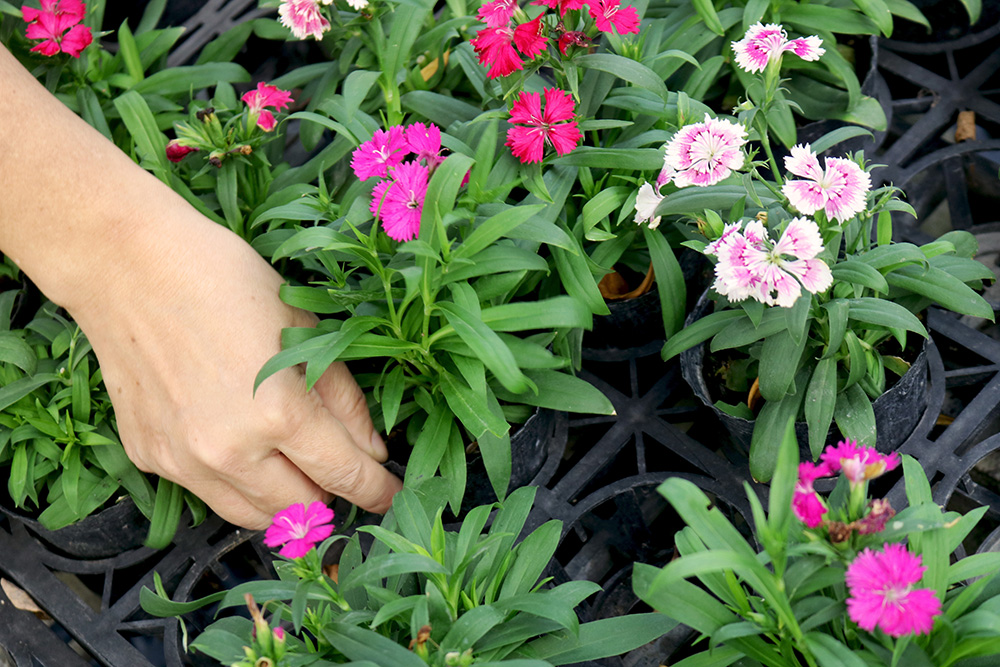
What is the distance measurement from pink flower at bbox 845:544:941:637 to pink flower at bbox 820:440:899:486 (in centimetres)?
9

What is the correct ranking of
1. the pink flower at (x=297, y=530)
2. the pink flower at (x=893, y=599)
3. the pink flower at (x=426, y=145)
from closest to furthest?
the pink flower at (x=893, y=599) → the pink flower at (x=297, y=530) → the pink flower at (x=426, y=145)

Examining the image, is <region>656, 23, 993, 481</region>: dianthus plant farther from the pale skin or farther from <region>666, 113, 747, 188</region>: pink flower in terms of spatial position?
the pale skin

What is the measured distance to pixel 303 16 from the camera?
145cm

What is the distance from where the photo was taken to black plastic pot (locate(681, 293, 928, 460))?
131cm

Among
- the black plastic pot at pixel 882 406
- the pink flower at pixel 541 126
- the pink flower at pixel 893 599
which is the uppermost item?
the pink flower at pixel 541 126

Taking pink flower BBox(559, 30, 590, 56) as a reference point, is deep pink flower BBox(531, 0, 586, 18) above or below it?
above

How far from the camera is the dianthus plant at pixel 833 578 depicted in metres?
0.87

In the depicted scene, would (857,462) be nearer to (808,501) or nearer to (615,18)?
(808,501)

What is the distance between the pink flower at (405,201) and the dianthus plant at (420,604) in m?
0.36

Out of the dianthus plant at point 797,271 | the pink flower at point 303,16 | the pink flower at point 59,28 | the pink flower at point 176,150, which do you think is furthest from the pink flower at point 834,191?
the pink flower at point 59,28

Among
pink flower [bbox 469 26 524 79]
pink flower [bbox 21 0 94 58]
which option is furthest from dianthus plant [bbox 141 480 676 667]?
pink flower [bbox 21 0 94 58]

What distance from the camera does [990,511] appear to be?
135 centimetres

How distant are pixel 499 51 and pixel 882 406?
77 centimetres

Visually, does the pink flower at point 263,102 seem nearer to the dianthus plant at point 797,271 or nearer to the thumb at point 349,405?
the thumb at point 349,405
